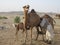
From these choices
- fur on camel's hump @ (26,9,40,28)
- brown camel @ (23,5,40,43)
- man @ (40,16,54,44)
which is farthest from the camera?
fur on camel's hump @ (26,9,40,28)

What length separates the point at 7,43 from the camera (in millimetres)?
11312

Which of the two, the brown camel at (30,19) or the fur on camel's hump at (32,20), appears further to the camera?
the fur on camel's hump at (32,20)

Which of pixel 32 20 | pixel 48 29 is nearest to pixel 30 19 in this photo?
pixel 32 20

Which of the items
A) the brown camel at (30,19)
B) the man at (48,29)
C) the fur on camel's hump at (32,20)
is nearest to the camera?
the brown camel at (30,19)

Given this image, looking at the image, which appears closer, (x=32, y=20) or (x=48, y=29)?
(x=48, y=29)

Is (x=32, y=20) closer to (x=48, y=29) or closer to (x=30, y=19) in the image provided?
(x=30, y=19)

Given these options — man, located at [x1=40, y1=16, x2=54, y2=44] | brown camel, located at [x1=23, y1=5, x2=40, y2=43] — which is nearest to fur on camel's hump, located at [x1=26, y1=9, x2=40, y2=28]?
brown camel, located at [x1=23, y1=5, x2=40, y2=43]

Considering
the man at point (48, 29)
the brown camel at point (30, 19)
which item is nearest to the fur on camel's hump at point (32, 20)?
the brown camel at point (30, 19)

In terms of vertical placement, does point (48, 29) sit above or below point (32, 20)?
below

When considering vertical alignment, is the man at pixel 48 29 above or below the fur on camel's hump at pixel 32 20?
below

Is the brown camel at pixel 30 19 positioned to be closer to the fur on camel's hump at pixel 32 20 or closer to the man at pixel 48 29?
the fur on camel's hump at pixel 32 20

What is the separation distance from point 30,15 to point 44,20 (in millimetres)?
965

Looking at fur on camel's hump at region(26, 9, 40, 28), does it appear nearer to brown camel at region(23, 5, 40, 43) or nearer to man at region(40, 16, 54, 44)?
brown camel at region(23, 5, 40, 43)

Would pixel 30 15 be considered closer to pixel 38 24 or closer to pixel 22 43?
pixel 38 24
